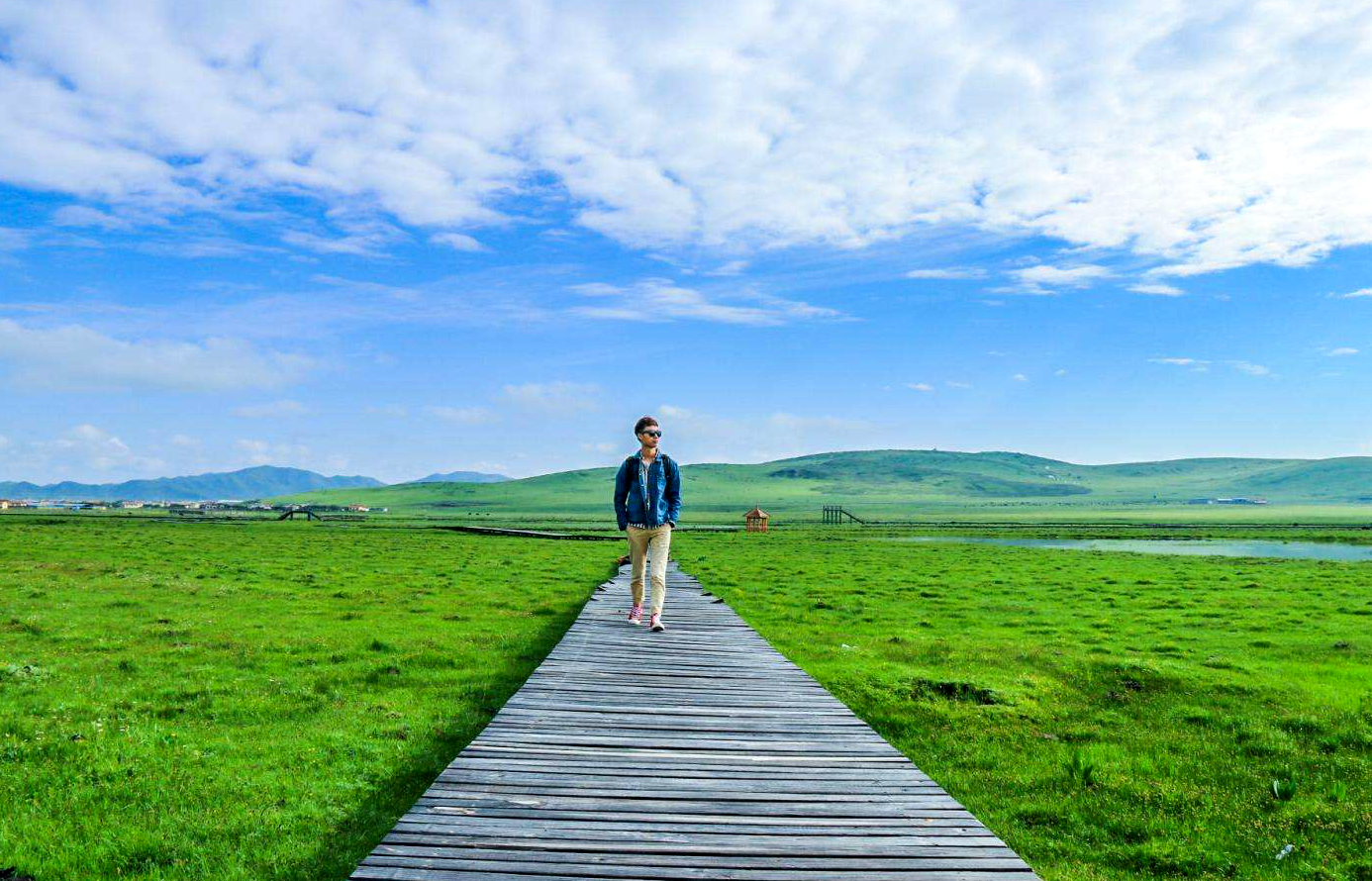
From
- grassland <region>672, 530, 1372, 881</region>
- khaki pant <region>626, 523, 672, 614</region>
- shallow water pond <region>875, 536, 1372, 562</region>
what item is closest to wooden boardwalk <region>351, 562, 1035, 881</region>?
grassland <region>672, 530, 1372, 881</region>

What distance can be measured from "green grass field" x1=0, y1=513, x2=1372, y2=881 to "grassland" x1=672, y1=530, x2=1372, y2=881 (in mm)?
59

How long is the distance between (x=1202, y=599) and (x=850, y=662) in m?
21.2

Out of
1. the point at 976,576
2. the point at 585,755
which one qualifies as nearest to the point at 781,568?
the point at 976,576

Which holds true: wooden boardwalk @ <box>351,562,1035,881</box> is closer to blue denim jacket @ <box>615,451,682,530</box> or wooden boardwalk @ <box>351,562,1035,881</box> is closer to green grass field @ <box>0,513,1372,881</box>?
green grass field @ <box>0,513,1372,881</box>

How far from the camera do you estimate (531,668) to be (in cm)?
1706

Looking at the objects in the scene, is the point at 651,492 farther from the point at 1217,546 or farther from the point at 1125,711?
the point at 1217,546

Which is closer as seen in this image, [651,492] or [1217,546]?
[651,492]

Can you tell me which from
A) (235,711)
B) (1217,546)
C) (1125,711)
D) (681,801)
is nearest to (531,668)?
(235,711)

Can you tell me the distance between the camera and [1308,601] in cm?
3080

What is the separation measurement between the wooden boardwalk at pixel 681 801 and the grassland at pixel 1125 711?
8.94ft

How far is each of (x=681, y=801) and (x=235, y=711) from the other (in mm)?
9740

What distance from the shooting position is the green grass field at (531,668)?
900 centimetres

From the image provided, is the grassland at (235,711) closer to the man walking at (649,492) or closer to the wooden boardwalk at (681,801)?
the wooden boardwalk at (681,801)

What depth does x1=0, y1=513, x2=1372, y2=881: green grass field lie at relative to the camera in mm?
9000
